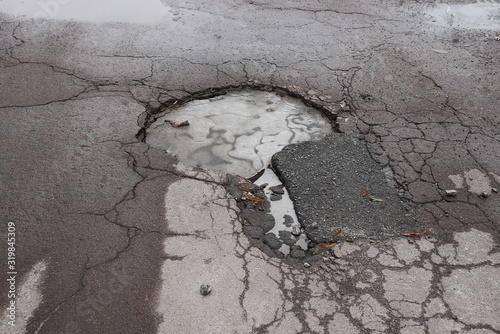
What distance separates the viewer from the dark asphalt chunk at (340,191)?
387cm

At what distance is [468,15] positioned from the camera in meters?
7.52

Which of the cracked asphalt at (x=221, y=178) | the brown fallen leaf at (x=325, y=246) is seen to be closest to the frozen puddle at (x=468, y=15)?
the cracked asphalt at (x=221, y=178)

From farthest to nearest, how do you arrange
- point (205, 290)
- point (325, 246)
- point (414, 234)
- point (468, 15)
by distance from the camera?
point (468, 15) < point (414, 234) < point (325, 246) < point (205, 290)

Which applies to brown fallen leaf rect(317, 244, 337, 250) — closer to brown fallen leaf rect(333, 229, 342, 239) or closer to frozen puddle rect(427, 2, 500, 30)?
brown fallen leaf rect(333, 229, 342, 239)

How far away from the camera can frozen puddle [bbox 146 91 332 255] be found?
450 centimetres

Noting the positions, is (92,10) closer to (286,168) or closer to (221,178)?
(221,178)

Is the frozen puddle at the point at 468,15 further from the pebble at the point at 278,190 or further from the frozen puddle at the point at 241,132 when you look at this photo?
the pebble at the point at 278,190

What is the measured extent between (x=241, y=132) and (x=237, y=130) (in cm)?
6

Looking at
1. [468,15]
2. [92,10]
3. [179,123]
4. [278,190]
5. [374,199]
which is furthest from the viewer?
[468,15]

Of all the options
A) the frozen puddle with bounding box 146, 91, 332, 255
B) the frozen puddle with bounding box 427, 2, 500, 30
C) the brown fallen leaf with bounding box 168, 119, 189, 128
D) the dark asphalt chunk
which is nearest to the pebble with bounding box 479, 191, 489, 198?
the dark asphalt chunk

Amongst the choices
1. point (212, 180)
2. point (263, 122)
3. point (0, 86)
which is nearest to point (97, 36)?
point (0, 86)

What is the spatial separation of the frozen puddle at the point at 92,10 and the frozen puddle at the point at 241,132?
248 cm

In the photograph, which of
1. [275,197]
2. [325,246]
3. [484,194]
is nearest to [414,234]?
[325,246]

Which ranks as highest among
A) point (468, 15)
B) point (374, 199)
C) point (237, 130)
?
point (468, 15)
